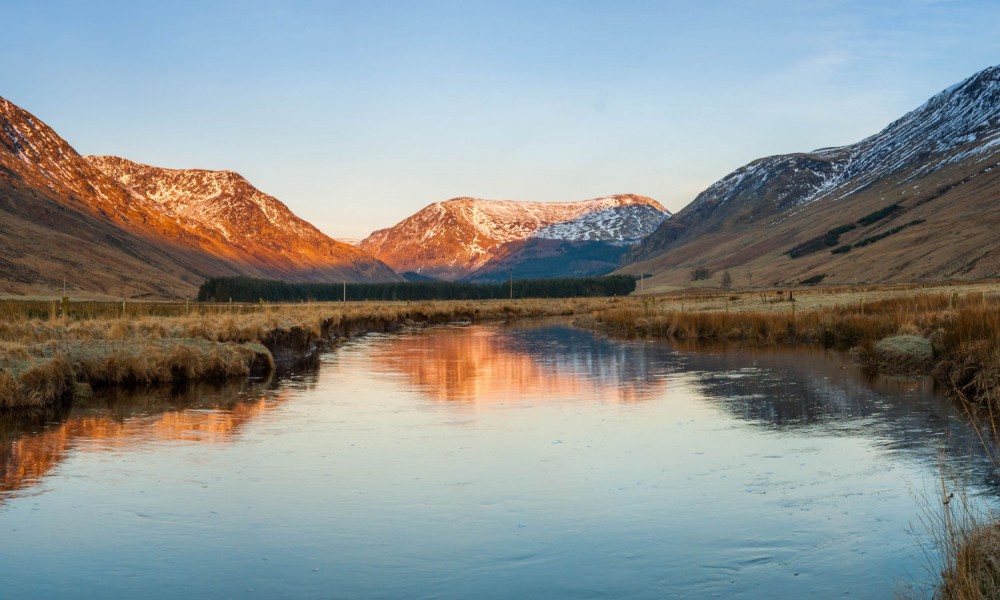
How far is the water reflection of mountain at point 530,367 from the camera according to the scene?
23062 mm

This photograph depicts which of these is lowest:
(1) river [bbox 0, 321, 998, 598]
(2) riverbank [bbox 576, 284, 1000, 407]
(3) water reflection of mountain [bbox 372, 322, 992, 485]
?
(1) river [bbox 0, 321, 998, 598]

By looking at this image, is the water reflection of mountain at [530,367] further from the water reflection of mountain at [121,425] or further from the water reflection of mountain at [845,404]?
the water reflection of mountain at [121,425]

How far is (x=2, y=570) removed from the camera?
29.7 ft

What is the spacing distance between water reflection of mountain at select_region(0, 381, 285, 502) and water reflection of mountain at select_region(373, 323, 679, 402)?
5483mm

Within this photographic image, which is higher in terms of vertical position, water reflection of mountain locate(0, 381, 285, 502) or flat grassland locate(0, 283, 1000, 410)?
flat grassland locate(0, 283, 1000, 410)

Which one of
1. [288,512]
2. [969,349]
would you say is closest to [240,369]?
[288,512]

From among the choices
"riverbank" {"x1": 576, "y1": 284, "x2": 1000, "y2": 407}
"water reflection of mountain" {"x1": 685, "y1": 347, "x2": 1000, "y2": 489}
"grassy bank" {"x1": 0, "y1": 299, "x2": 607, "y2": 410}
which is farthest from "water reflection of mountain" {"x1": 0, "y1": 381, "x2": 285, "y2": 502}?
"riverbank" {"x1": 576, "y1": 284, "x2": 1000, "y2": 407}

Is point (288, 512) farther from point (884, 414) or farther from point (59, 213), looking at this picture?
point (59, 213)

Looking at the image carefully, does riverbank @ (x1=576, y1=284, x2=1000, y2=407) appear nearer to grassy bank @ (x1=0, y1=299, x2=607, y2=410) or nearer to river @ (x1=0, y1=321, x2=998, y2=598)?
river @ (x1=0, y1=321, x2=998, y2=598)

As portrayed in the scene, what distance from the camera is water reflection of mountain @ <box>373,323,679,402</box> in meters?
23.1

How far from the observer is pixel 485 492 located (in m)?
12.1

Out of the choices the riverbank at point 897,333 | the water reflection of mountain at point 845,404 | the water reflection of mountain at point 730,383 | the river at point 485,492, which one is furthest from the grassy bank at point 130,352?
the riverbank at point 897,333

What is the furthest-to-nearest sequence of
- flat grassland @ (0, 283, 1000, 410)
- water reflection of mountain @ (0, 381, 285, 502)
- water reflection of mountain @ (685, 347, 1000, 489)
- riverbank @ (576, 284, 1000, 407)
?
flat grassland @ (0, 283, 1000, 410) < riverbank @ (576, 284, 1000, 407) < water reflection of mountain @ (685, 347, 1000, 489) < water reflection of mountain @ (0, 381, 285, 502)

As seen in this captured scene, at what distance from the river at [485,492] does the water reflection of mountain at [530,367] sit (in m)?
1.00
